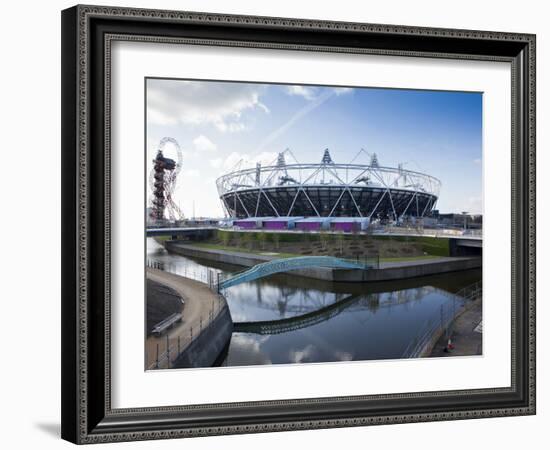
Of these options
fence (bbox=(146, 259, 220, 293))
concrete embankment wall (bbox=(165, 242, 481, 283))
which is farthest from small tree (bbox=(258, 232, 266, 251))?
Answer: fence (bbox=(146, 259, 220, 293))

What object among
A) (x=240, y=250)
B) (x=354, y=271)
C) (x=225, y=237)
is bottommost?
(x=354, y=271)

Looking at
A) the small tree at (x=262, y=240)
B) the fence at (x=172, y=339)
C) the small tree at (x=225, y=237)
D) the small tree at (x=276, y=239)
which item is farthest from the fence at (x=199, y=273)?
the small tree at (x=276, y=239)

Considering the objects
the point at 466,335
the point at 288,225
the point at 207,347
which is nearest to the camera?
the point at 207,347

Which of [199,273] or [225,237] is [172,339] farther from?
[225,237]

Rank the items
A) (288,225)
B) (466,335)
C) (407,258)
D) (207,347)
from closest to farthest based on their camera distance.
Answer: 1. (207,347)
2. (466,335)
3. (288,225)
4. (407,258)

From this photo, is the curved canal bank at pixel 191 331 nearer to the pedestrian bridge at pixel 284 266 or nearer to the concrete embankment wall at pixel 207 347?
the concrete embankment wall at pixel 207 347

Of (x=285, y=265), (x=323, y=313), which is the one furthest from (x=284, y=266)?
(x=323, y=313)
